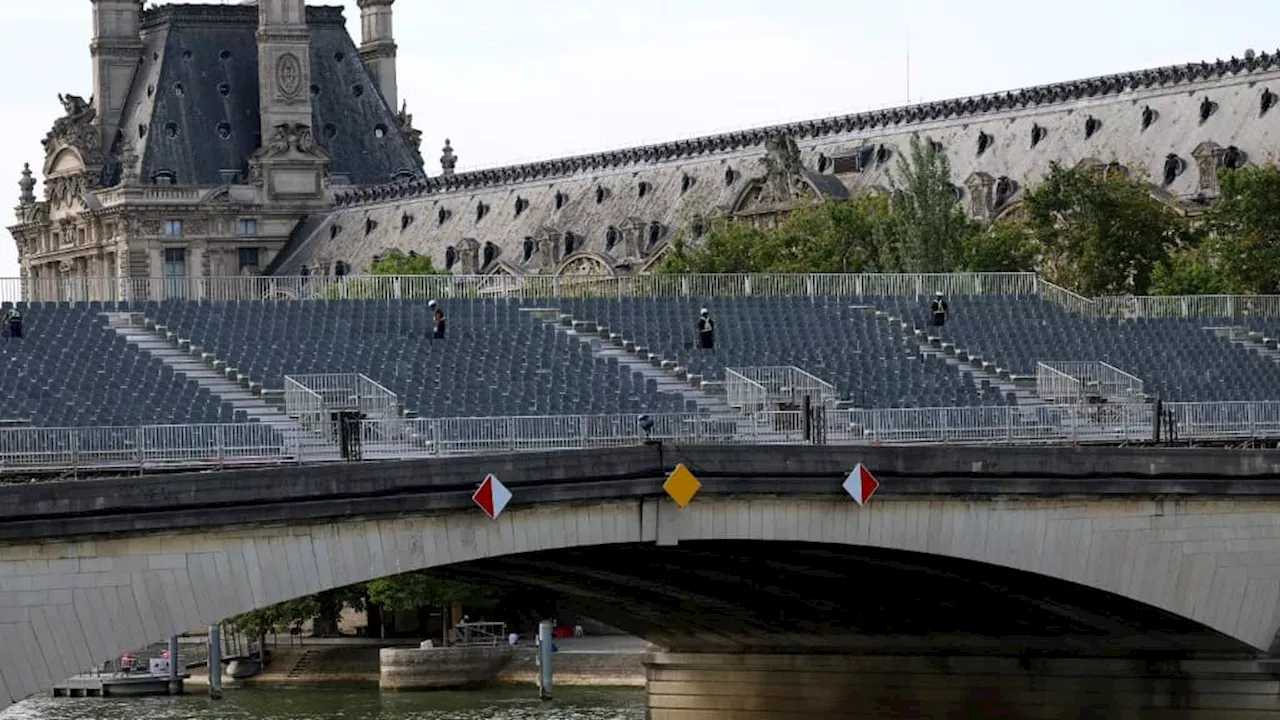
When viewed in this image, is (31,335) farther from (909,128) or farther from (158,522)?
(909,128)

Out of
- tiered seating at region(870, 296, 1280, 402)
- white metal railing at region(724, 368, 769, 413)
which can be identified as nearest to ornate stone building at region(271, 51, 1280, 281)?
tiered seating at region(870, 296, 1280, 402)

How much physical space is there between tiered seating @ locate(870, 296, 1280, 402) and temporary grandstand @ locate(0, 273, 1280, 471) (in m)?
0.08

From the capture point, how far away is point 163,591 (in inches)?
1827

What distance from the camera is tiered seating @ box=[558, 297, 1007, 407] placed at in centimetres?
7288

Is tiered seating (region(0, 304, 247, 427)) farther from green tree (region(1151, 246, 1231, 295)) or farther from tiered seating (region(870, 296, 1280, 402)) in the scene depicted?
green tree (region(1151, 246, 1231, 295))

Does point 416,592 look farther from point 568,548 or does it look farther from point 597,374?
point 568,548

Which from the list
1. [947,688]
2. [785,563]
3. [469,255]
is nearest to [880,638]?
[947,688]

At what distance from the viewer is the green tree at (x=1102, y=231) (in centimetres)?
12188

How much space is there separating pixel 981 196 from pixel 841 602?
8693 cm

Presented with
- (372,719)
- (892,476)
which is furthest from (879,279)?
(892,476)

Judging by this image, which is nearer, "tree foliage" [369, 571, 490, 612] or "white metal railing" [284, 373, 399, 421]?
"white metal railing" [284, 373, 399, 421]

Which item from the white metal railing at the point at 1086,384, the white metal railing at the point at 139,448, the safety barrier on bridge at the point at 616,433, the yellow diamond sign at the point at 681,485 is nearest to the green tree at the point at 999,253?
the white metal railing at the point at 1086,384

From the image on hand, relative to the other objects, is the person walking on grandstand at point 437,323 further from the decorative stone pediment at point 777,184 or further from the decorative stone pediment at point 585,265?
the decorative stone pediment at point 585,265

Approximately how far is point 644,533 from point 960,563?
284 inches
